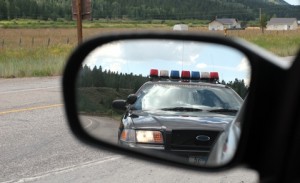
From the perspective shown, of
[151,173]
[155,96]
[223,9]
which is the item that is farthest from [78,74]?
[223,9]

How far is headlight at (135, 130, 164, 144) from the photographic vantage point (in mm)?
→ 2595

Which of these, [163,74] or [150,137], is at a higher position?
[163,74]

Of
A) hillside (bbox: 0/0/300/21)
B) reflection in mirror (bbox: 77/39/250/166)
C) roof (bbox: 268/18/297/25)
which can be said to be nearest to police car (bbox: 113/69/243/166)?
reflection in mirror (bbox: 77/39/250/166)

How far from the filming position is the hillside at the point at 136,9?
12088 centimetres

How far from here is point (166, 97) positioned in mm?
3533

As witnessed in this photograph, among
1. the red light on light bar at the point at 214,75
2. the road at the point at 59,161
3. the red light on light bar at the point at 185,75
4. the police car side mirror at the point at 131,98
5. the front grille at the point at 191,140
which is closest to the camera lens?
the red light on light bar at the point at 214,75

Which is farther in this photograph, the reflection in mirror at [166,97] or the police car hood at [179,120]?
the police car hood at [179,120]

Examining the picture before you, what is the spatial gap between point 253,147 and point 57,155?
6.44 metres

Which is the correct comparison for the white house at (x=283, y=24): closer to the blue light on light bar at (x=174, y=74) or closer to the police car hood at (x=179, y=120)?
the police car hood at (x=179, y=120)

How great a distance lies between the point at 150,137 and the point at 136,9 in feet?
433

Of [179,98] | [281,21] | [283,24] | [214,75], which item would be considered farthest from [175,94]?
[281,21]

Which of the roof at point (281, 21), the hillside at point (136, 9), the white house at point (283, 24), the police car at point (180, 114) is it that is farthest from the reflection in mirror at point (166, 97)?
the hillside at point (136, 9)

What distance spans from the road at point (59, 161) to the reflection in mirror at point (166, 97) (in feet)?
1.86

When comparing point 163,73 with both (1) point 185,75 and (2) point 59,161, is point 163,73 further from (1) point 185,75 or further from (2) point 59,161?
(2) point 59,161
